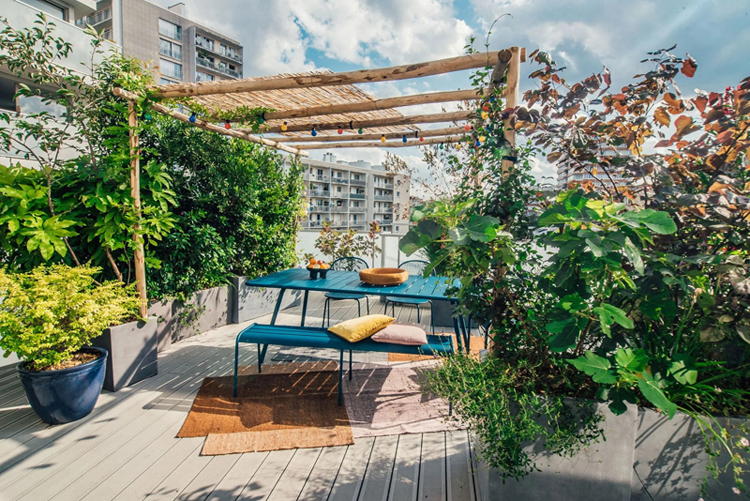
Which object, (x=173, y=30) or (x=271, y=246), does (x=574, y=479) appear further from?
(x=173, y=30)

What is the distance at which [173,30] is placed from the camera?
30.5 metres

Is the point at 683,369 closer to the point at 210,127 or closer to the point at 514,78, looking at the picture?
the point at 514,78

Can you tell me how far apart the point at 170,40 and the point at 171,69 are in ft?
6.97

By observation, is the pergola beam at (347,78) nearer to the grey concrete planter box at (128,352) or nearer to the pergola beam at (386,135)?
the pergola beam at (386,135)

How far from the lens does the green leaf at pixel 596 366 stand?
4.03 ft

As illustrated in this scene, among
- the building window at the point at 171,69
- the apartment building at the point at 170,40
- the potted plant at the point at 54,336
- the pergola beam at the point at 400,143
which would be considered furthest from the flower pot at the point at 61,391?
the building window at the point at 171,69

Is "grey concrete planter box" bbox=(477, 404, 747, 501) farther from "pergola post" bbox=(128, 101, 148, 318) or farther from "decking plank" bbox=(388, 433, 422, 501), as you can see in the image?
"pergola post" bbox=(128, 101, 148, 318)

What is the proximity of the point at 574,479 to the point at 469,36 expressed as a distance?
89.0 inches

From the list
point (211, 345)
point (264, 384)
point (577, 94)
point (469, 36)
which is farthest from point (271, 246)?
point (577, 94)

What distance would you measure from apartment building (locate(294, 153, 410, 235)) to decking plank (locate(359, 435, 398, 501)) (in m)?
35.6

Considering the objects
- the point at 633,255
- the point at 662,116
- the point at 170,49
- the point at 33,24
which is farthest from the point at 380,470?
the point at 170,49

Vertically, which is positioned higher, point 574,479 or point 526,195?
point 526,195

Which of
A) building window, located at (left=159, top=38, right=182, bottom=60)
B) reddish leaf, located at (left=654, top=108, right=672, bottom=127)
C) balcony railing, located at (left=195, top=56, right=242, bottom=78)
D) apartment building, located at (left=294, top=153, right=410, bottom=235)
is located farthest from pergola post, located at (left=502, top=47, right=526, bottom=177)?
balcony railing, located at (left=195, top=56, right=242, bottom=78)

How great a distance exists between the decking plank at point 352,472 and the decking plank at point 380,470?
0.03 metres
